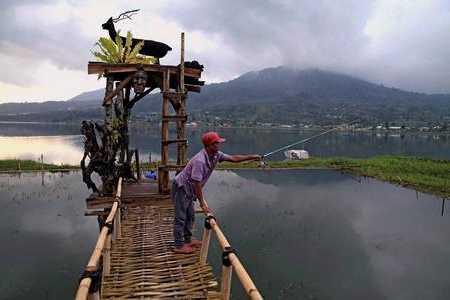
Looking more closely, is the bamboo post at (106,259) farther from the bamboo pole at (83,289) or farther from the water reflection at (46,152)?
the water reflection at (46,152)

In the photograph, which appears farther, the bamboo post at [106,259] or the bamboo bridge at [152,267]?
the bamboo post at [106,259]

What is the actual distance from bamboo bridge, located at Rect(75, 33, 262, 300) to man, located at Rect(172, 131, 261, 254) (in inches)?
12.9

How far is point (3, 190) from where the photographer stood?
29141 mm

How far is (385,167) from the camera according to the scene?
44125 millimetres

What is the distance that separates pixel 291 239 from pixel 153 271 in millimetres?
14844

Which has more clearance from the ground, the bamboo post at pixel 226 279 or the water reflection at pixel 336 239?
the bamboo post at pixel 226 279

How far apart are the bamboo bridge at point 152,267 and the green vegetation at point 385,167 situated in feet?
96.2

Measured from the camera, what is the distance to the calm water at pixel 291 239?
50.1 feet

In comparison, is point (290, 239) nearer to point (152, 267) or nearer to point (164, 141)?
point (164, 141)

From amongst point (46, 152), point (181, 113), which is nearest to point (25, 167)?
point (46, 152)

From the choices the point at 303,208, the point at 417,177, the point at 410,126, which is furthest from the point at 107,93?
the point at 410,126

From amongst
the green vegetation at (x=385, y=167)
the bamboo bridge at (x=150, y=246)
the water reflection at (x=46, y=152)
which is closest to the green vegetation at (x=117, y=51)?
the bamboo bridge at (x=150, y=246)

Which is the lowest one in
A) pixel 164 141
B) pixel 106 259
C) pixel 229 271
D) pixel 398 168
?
pixel 398 168

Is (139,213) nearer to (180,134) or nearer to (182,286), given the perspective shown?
(180,134)
